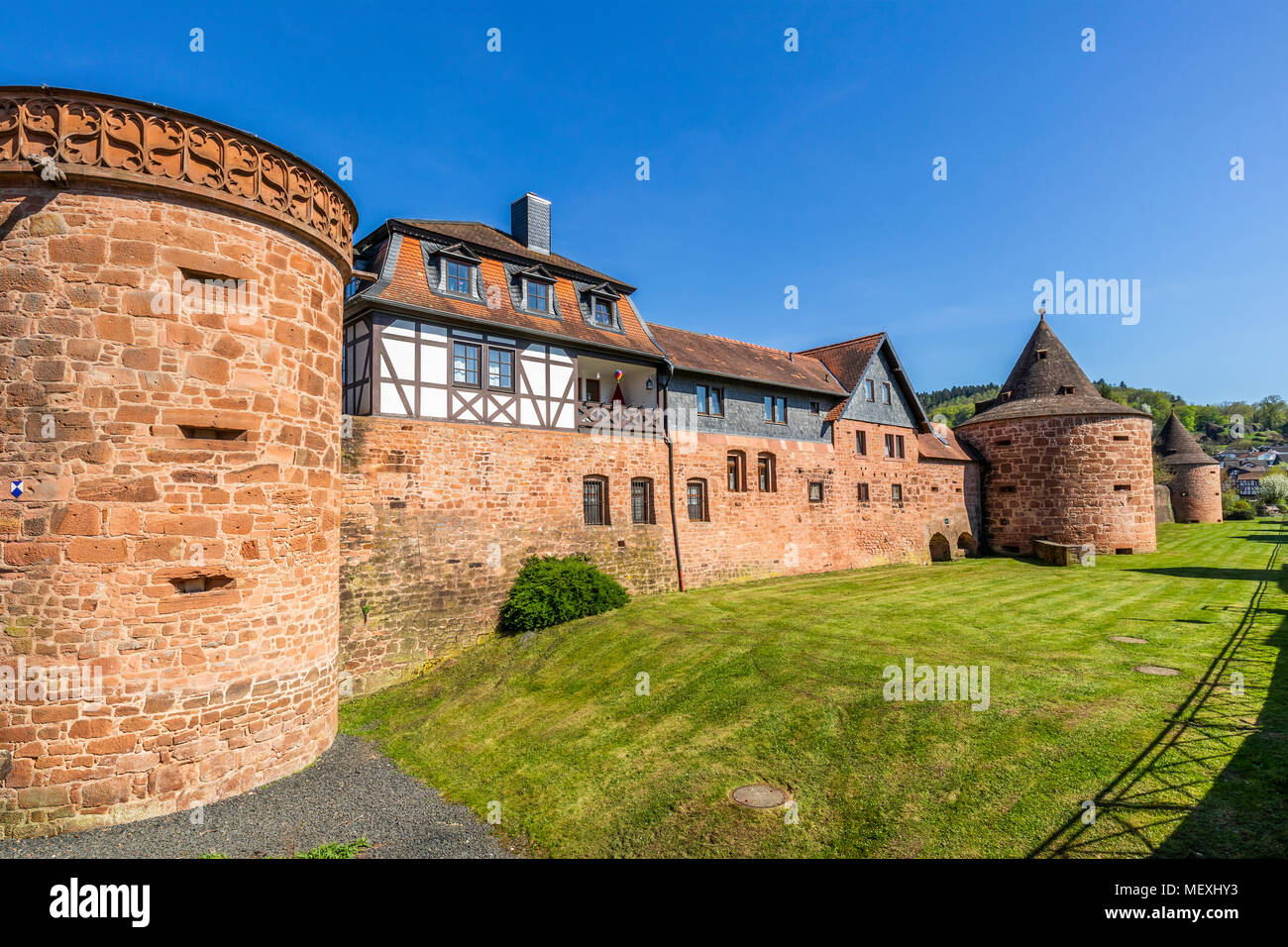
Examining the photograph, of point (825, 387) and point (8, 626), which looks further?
point (825, 387)

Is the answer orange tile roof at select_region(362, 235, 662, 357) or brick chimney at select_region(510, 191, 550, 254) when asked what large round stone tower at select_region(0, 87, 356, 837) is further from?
brick chimney at select_region(510, 191, 550, 254)

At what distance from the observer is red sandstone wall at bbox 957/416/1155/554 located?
1030 inches

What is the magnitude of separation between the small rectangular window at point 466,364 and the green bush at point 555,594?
4756 mm

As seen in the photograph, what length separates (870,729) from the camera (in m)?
8.54

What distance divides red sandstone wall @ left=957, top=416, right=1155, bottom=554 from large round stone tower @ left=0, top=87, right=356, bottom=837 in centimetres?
2860

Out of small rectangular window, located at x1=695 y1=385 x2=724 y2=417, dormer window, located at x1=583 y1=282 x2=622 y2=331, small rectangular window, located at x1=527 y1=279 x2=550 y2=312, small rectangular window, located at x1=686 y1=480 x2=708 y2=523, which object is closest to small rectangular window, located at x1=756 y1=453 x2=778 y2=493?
small rectangular window, located at x1=695 y1=385 x2=724 y2=417

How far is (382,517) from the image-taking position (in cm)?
1405

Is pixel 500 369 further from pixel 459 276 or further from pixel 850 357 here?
pixel 850 357

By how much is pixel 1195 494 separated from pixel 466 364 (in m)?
53.9

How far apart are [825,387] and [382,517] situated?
56.0 feet

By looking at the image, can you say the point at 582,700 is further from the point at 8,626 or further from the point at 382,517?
the point at 8,626

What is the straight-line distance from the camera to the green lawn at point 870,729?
6391 millimetres

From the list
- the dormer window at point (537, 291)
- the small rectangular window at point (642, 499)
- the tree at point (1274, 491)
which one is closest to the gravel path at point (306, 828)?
the small rectangular window at point (642, 499)
